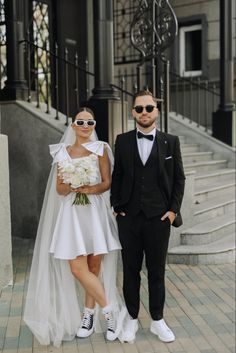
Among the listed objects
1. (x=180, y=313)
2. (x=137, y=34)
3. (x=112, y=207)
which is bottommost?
(x=180, y=313)

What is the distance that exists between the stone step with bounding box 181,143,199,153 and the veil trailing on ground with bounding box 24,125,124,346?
5.94 m

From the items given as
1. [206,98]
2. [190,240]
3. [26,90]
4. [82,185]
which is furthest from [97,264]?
[206,98]

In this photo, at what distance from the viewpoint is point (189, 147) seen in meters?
9.90

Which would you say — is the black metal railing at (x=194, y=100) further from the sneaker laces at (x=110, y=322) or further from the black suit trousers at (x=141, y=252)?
the sneaker laces at (x=110, y=322)

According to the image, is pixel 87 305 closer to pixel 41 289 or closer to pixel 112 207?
pixel 41 289

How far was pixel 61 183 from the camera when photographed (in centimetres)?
371

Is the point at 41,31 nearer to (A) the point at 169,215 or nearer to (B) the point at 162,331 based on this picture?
(A) the point at 169,215

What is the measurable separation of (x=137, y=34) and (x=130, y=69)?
236 inches

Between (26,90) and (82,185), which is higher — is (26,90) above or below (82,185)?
above

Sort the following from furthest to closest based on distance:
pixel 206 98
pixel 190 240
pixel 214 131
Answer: pixel 206 98 < pixel 214 131 < pixel 190 240

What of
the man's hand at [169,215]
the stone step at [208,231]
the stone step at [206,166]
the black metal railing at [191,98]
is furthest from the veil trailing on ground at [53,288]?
the black metal railing at [191,98]

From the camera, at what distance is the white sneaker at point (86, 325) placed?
153 inches

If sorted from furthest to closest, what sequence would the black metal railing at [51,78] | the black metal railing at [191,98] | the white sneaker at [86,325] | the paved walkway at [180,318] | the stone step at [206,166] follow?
the black metal railing at [191,98]
the stone step at [206,166]
the black metal railing at [51,78]
the white sneaker at [86,325]
the paved walkway at [180,318]

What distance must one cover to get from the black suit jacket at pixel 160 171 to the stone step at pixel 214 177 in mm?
4498
